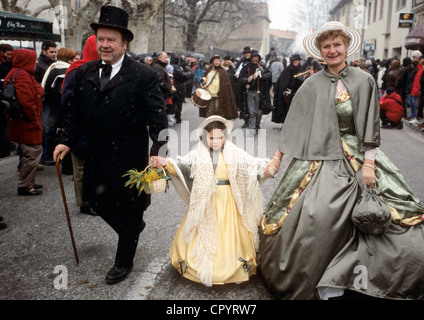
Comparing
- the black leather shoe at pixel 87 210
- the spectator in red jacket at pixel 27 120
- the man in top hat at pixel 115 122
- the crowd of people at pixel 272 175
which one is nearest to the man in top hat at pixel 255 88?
the spectator in red jacket at pixel 27 120

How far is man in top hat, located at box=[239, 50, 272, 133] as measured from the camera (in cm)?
1116

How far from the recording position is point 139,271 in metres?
3.75

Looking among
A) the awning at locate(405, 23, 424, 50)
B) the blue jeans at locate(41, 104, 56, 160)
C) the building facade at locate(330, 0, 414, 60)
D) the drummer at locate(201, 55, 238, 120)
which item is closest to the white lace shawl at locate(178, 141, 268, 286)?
the blue jeans at locate(41, 104, 56, 160)

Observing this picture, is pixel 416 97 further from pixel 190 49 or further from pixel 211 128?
pixel 190 49

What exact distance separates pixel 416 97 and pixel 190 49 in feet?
87.4

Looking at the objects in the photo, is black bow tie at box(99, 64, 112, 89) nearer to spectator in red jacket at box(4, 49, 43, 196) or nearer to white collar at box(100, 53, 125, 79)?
white collar at box(100, 53, 125, 79)

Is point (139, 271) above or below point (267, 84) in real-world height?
below

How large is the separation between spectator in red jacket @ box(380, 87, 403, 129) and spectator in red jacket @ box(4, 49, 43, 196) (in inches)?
384

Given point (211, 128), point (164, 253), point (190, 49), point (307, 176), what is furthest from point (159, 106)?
point (190, 49)

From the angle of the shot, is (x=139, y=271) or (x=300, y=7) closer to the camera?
(x=139, y=271)

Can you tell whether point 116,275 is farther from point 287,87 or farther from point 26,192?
point 287,87

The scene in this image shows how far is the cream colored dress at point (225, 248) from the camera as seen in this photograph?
11.1 ft

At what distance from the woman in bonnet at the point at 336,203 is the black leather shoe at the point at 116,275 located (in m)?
1.14

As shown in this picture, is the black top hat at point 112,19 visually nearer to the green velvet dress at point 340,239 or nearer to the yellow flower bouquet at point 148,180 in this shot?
the yellow flower bouquet at point 148,180
